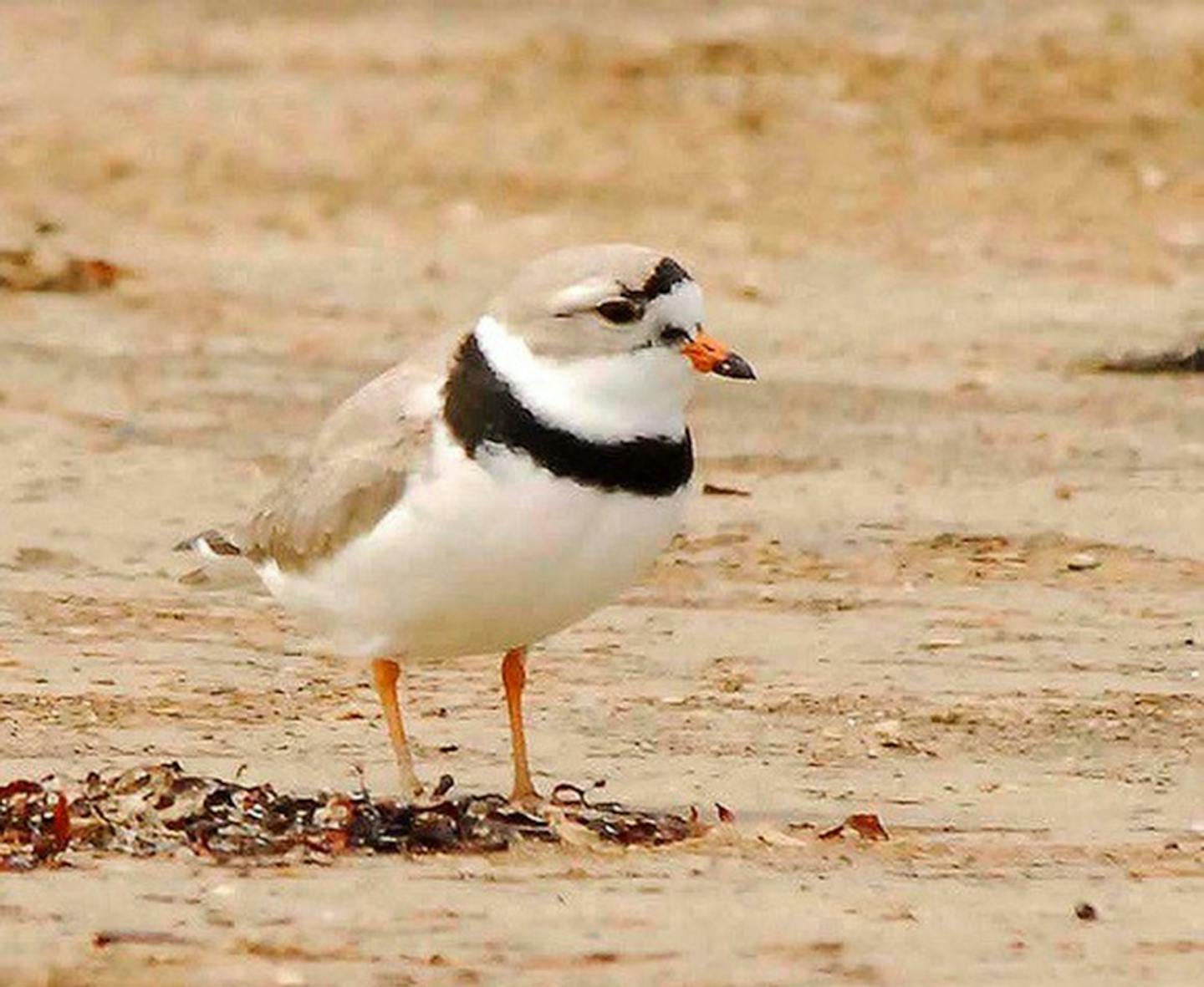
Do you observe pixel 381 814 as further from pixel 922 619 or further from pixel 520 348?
pixel 922 619

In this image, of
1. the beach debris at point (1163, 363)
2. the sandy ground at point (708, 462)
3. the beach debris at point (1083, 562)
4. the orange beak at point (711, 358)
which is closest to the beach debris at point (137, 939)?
the sandy ground at point (708, 462)

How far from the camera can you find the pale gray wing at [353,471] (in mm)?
6305

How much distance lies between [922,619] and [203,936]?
A: 3113 millimetres

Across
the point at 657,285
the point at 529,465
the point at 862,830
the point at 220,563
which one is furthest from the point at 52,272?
the point at 862,830

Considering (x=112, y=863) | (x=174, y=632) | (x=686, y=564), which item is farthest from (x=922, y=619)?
(x=112, y=863)

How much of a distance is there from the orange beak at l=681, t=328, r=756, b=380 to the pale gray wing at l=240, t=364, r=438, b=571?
0.45 metres

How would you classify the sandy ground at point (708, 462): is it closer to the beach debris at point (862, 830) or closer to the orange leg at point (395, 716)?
the beach debris at point (862, 830)

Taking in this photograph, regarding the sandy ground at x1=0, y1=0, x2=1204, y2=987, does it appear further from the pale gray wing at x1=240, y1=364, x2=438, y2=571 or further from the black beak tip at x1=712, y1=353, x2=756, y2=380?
the black beak tip at x1=712, y1=353, x2=756, y2=380

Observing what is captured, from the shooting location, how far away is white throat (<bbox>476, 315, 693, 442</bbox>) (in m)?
6.10

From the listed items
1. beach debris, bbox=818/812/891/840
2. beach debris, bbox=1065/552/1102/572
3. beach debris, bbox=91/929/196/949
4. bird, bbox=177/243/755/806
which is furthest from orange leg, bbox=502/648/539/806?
beach debris, bbox=1065/552/1102/572

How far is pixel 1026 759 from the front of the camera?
691 centimetres

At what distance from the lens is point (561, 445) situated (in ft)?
20.0

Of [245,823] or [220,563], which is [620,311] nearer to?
[245,823]

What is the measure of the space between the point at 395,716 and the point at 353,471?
0.46m
